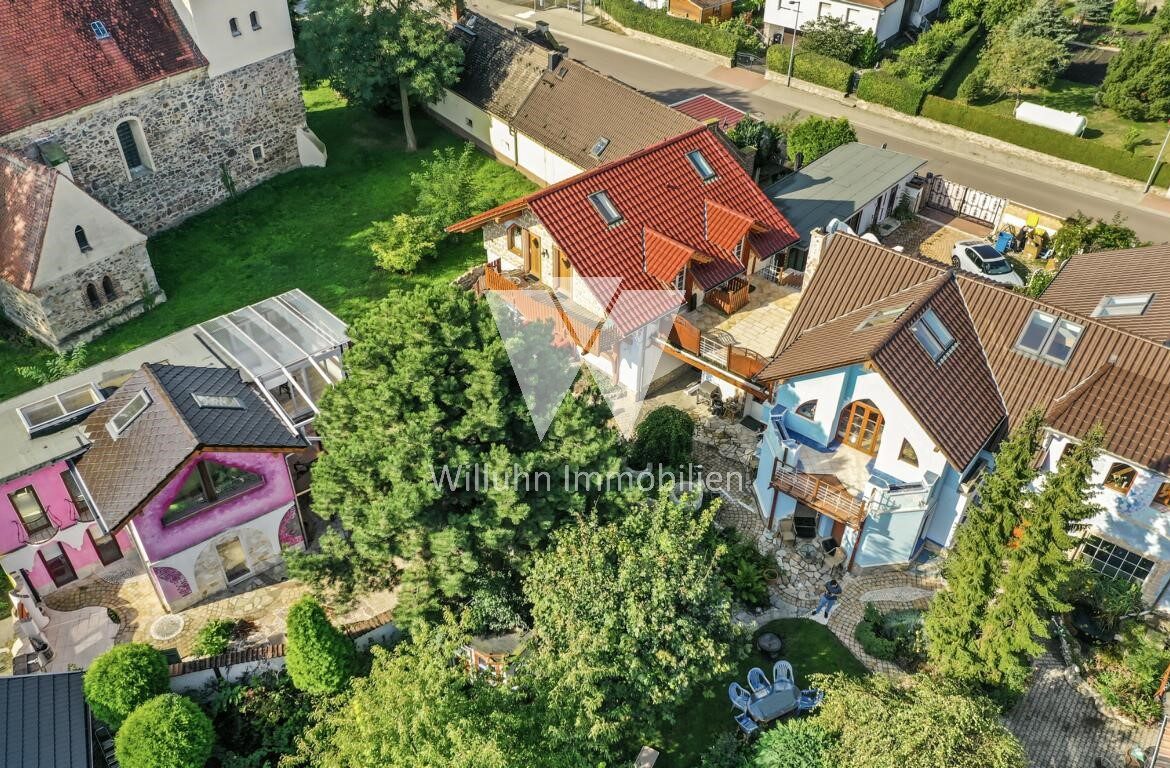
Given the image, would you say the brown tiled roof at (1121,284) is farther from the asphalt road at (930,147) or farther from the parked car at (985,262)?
the asphalt road at (930,147)

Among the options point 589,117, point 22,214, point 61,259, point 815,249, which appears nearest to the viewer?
point 815,249

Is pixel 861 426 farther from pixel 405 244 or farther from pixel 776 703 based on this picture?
pixel 405 244

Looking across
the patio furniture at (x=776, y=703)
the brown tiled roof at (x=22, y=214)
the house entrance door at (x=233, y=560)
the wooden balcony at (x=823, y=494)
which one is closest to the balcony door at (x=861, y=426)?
the wooden balcony at (x=823, y=494)

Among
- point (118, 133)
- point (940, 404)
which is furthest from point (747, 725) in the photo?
point (118, 133)

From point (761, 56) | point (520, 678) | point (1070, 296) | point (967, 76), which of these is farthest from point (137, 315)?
point (967, 76)

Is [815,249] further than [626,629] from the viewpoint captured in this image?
Yes

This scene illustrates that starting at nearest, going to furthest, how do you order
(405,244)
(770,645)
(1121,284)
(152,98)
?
1. (770,645)
2. (1121,284)
3. (405,244)
4. (152,98)

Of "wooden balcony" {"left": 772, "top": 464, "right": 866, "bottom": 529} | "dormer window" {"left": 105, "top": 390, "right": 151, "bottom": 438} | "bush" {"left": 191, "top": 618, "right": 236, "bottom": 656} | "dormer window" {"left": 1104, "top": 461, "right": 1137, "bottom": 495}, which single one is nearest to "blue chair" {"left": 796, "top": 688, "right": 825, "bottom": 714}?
"wooden balcony" {"left": 772, "top": 464, "right": 866, "bottom": 529}
